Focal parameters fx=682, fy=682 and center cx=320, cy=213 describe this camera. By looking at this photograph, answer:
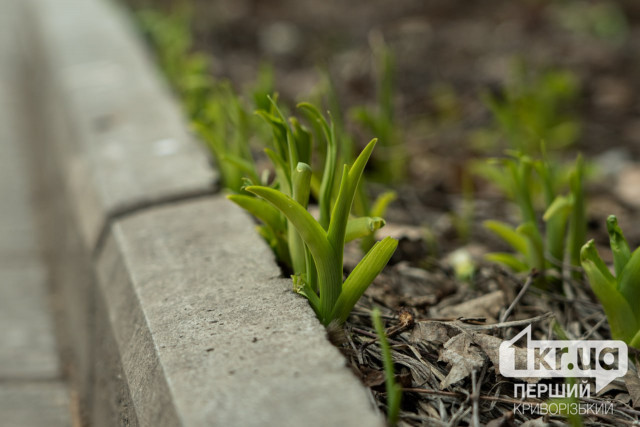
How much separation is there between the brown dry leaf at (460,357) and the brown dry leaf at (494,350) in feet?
0.08

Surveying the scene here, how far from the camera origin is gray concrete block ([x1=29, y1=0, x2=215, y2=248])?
6.25 feet

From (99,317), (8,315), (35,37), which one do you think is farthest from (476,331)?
(35,37)

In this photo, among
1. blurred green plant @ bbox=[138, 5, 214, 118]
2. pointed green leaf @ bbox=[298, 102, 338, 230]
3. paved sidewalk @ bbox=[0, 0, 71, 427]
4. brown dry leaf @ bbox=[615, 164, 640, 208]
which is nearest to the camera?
pointed green leaf @ bbox=[298, 102, 338, 230]

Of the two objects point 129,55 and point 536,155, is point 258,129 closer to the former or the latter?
point 536,155

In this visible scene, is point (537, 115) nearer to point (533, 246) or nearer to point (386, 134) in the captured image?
point (386, 134)

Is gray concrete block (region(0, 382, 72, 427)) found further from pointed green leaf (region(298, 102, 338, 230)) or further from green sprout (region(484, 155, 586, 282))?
green sprout (region(484, 155, 586, 282))

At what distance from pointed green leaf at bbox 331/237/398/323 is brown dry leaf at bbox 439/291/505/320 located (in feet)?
0.94

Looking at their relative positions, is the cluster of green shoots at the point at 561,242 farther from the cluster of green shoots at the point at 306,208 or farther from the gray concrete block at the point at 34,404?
the gray concrete block at the point at 34,404

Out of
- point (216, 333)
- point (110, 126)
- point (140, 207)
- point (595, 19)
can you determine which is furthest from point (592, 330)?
point (595, 19)

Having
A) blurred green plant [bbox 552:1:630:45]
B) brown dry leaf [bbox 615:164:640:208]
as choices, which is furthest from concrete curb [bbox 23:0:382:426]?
blurred green plant [bbox 552:1:630:45]

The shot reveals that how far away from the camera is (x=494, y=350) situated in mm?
1281

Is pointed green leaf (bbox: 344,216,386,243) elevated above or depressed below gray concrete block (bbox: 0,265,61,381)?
above

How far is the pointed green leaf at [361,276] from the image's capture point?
122 cm

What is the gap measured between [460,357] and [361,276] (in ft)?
0.76
